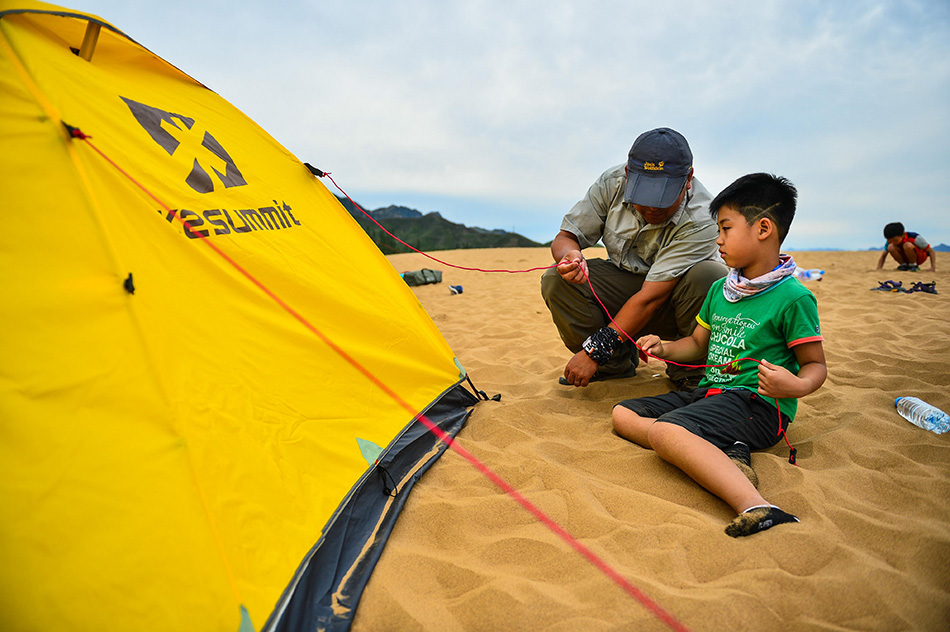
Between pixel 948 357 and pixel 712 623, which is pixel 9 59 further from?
pixel 948 357

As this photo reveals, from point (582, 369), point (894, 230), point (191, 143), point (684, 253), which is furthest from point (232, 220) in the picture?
point (894, 230)

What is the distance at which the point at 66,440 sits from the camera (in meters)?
0.96

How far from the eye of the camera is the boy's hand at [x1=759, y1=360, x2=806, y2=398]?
1498 mm

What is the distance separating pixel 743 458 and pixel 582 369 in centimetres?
82

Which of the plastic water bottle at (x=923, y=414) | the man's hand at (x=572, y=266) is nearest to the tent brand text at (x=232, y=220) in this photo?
the man's hand at (x=572, y=266)

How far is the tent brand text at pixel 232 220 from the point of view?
1.37 meters

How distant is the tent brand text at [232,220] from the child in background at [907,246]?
8563 mm

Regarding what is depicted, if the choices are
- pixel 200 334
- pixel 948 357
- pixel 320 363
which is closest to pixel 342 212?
pixel 320 363

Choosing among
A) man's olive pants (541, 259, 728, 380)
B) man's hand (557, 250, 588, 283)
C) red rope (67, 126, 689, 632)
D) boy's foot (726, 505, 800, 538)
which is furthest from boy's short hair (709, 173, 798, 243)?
red rope (67, 126, 689, 632)

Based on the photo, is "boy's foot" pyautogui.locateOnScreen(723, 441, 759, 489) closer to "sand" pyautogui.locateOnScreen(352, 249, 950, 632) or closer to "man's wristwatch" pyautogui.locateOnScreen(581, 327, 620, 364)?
"sand" pyautogui.locateOnScreen(352, 249, 950, 632)

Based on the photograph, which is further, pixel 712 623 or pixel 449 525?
pixel 449 525

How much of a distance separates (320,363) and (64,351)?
2.24 ft

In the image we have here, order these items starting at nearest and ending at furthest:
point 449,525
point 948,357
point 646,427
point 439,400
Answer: point 449,525 < point 646,427 < point 439,400 < point 948,357

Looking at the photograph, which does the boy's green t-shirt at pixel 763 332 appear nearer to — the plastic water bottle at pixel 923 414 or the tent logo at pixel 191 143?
the plastic water bottle at pixel 923 414
